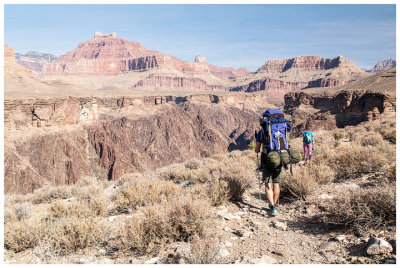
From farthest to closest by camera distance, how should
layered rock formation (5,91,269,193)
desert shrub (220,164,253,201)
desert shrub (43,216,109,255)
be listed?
1. layered rock formation (5,91,269,193)
2. desert shrub (220,164,253,201)
3. desert shrub (43,216,109,255)

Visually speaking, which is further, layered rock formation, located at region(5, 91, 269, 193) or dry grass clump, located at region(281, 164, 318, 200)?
layered rock formation, located at region(5, 91, 269, 193)

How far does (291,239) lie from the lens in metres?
3.52

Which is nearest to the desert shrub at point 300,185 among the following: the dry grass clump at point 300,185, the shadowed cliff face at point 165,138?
the dry grass clump at point 300,185

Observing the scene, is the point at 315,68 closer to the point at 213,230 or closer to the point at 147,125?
the point at 147,125

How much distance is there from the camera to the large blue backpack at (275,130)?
4359 millimetres

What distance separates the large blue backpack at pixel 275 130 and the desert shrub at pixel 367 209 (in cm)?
128

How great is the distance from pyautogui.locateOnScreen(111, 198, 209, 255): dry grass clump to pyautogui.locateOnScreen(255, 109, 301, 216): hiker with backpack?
4.99ft

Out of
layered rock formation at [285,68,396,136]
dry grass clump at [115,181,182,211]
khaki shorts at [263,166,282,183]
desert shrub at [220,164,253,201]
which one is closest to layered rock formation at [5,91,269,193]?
layered rock formation at [285,68,396,136]

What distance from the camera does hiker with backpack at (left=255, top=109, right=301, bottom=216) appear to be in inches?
170

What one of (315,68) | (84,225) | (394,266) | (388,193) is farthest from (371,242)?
(315,68)

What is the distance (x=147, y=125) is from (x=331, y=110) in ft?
191

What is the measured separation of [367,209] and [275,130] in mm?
1795

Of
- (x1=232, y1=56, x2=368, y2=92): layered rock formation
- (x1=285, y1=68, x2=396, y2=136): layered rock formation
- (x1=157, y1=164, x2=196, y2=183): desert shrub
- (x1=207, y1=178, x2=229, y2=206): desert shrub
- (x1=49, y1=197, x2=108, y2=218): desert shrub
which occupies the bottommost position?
(x1=157, y1=164, x2=196, y2=183): desert shrub

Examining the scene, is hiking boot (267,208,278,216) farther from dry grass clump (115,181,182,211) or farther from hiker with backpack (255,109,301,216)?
dry grass clump (115,181,182,211)
